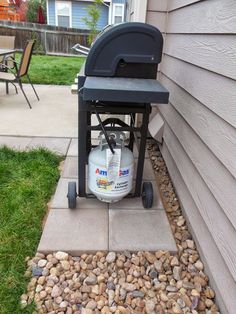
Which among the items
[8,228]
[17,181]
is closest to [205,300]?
[8,228]

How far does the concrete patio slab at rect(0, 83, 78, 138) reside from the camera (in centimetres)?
339

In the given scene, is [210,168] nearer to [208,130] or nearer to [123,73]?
[208,130]

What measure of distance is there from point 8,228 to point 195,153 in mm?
1241

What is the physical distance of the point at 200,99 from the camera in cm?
177

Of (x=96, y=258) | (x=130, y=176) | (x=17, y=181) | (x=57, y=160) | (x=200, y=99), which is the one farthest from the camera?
(x=57, y=160)

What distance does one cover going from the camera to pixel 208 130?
1623mm

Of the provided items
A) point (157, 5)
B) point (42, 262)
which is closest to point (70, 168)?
point (42, 262)

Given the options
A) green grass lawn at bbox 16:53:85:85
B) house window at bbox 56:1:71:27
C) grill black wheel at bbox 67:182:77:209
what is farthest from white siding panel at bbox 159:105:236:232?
house window at bbox 56:1:71:27

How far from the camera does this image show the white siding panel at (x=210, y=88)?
1.36 meters

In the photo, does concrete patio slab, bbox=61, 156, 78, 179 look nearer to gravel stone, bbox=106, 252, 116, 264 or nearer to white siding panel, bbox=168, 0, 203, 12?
gravel stone, bbox=106, 252, 116, 264

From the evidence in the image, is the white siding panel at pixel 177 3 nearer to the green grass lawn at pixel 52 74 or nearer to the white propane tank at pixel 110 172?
the white propane tank at pixel 110 172

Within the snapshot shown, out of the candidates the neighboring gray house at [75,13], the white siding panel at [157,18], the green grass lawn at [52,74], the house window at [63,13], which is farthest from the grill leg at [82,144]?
the house window at [63,13]

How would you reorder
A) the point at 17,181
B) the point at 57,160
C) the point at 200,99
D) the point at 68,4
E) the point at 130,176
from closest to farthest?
the point at 200,99 → the point at 130,176 → the point at 17,181 → the point at 57,160 → the point at 68,4

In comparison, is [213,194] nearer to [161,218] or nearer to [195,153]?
[195,153]
